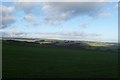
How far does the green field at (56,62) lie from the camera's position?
482 cm

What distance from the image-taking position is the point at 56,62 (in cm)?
501

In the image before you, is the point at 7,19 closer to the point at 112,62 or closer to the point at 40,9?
the point at 40,9

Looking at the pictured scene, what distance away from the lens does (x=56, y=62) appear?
501 centimetres

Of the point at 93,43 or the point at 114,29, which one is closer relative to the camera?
the point at 114,29

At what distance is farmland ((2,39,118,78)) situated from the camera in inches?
190

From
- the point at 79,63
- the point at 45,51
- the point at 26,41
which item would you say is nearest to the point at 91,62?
the point at 79,63

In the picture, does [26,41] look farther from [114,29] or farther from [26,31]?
[114,29]

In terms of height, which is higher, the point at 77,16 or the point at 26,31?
the point at 77,16

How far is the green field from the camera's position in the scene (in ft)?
15.8

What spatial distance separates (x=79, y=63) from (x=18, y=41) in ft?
4.85

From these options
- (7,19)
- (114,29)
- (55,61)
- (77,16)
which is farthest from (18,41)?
(114,29)

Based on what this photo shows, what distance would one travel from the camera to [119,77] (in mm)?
4871

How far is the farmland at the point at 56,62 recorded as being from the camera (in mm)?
4816

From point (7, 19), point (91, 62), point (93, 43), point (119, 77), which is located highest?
point (7, 19)
